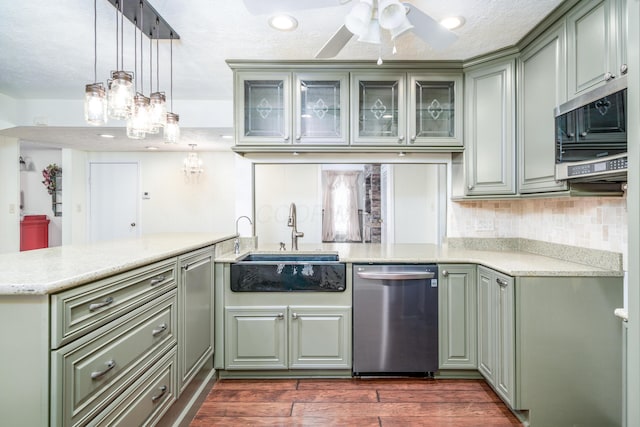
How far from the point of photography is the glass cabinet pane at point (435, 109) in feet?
8.30

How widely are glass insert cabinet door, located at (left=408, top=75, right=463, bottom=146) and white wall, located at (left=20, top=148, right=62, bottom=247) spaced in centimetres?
673

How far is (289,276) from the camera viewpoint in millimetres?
2320

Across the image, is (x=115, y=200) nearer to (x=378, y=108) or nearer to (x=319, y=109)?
(x=319, y=109)

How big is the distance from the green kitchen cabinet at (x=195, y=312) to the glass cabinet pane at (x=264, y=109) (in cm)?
96

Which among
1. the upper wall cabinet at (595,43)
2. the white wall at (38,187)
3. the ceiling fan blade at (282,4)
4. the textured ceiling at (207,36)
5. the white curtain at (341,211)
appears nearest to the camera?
the ceiling fan blade at (282,4)

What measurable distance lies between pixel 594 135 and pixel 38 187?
813 centimetres

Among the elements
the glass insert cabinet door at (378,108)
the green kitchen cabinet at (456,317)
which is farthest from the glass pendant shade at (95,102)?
the green kitchen cabinet at (456,317)

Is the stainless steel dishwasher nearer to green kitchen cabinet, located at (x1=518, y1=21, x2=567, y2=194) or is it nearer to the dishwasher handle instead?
the dishwasher handle

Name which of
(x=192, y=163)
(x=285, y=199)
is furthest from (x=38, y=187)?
(x=285, y=199)

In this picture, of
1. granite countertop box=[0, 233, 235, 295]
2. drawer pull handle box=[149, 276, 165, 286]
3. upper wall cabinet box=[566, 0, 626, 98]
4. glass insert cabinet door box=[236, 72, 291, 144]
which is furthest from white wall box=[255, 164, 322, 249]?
upper wall cabinet box=[566, 0, 626, 98]

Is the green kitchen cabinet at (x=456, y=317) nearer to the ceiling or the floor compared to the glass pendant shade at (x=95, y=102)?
nearer to the floor

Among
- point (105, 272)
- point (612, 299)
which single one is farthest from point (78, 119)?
point (612, 299)

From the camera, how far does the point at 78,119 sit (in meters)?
3.52

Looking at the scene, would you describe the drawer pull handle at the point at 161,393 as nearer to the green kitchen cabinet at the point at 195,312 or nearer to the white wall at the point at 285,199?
the green kitchen cabinet at the point at 195,312
